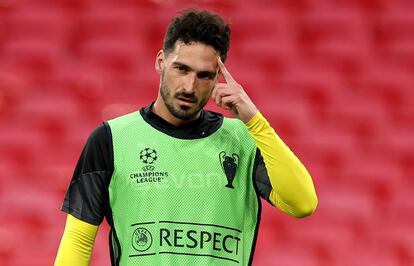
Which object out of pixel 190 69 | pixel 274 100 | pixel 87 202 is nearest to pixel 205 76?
pixel 190 69

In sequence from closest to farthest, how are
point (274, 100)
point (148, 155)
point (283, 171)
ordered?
point (283, 171)
point (148, 155)
point (274, 100)

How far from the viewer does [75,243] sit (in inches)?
76.0

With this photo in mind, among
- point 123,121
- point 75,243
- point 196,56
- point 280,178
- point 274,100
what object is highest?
point 274,100

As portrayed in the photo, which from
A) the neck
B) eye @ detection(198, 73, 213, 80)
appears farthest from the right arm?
eye @ detection(198, 73, 213, 80)

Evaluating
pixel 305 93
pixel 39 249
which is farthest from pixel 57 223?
pixel 305 93

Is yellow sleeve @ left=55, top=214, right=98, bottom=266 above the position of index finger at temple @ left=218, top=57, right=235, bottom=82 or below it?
below

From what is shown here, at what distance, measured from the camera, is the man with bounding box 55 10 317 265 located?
190cm

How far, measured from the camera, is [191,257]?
6.28 feet

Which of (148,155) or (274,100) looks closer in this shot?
(148,155)

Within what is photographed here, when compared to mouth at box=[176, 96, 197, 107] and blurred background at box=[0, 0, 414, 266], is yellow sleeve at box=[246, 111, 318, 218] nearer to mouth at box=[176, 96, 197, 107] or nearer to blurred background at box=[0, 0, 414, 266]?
mouth at box=[176, 96, 197, 107]

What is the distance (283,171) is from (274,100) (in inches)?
111

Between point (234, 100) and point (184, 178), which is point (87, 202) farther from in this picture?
point (234, 100)

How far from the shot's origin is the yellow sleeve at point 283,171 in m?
1.87

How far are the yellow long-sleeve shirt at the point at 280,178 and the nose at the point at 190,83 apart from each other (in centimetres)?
13
